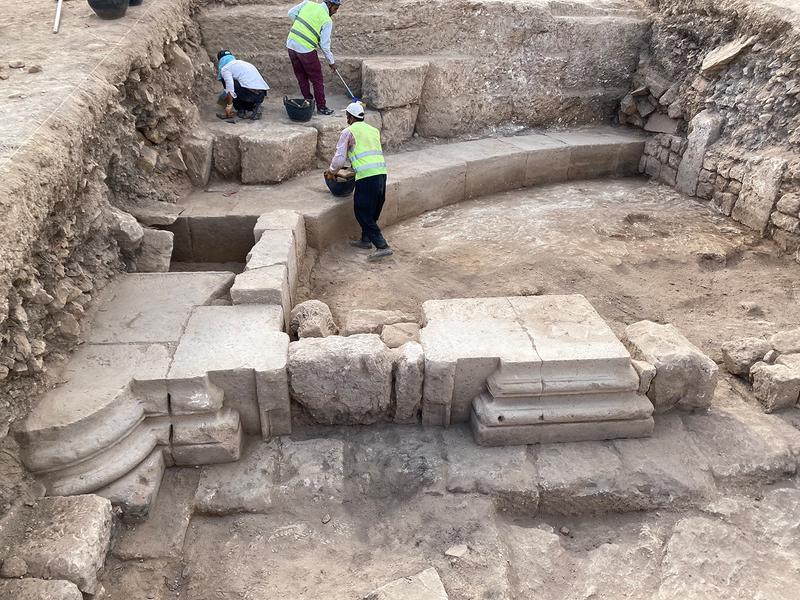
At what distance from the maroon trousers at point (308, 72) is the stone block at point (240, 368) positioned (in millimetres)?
3840

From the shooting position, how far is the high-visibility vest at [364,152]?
5.78 metres

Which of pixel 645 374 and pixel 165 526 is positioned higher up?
pixel 645 374

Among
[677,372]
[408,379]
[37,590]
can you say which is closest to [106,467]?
[37,590]

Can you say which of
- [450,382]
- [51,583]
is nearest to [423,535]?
[450,382]

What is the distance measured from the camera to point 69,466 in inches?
128

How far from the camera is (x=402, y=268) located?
596 cm

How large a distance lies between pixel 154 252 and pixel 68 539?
8.43 ft

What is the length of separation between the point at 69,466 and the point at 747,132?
7.10 m

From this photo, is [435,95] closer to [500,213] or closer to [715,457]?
[500,213]

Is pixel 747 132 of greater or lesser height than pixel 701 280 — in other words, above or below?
above

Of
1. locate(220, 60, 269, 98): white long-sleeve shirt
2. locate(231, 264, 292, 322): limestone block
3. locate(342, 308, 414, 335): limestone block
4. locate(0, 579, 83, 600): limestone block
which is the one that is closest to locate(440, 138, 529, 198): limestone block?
locate(220, 60, 269, 98): white long-sleeve shirt

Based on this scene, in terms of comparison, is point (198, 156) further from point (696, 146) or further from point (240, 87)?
point (696, 146)

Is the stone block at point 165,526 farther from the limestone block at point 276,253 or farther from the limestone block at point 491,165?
the limestone block at point 491,165

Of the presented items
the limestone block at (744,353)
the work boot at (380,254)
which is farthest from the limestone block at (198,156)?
the limestone block at (744,353)
